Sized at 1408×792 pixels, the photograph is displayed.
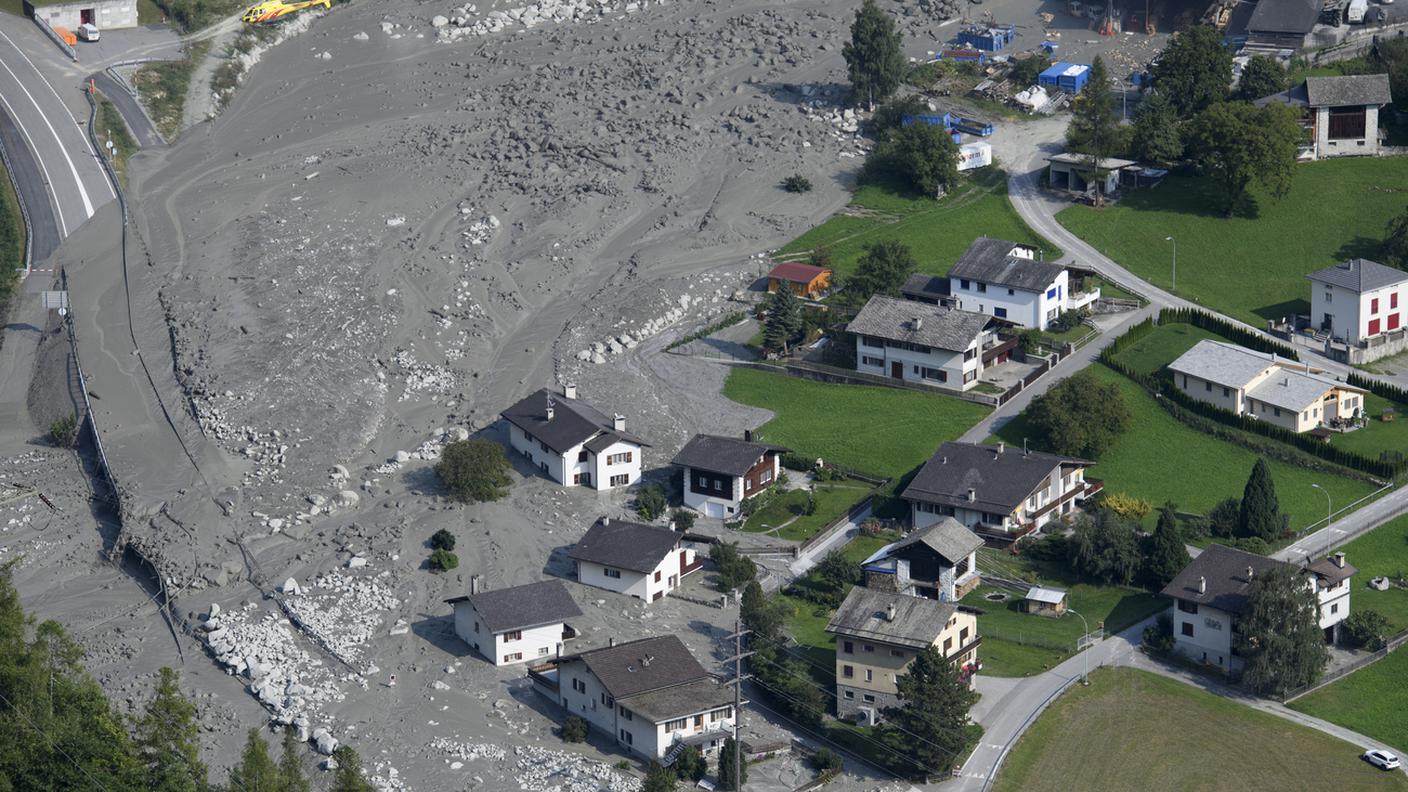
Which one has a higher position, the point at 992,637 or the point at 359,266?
the point at 359,266

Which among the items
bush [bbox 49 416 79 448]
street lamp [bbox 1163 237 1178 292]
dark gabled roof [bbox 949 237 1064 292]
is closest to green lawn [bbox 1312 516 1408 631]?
dark gabled roof [bbox 949 237 1064 292]

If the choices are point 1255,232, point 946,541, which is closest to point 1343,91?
point 1255,232

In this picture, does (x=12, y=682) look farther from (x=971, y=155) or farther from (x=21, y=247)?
(x=971, y=155)

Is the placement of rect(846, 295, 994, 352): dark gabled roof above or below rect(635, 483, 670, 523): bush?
above

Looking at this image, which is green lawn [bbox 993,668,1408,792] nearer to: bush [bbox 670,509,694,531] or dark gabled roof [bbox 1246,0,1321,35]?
bush [bbox 670,509,694,531]

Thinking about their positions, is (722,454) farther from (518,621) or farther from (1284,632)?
(1284,632)

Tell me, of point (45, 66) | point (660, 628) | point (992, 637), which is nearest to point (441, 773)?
point (660, 628)

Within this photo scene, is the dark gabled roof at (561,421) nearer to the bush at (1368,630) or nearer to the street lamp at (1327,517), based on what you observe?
the street lamp at (1327,517)
